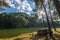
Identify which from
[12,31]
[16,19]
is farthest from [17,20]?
[12,31]

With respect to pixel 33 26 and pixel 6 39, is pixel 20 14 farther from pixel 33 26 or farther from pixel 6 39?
pixel 6 39

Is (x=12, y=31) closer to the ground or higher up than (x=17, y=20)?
closer to the ground

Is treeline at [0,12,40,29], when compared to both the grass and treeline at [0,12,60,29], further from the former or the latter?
the grass

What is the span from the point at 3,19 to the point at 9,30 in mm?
2064

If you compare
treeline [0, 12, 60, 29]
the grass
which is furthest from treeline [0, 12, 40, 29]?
the grass

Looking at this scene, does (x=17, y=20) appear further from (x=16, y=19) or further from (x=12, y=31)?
(x=12, y=31)

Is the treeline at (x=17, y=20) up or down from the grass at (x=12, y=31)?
up

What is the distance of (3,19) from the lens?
13.8m

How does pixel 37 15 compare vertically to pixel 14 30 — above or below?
above

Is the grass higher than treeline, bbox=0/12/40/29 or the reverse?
the reverse

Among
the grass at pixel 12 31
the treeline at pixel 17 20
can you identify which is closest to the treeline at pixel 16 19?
the treeline at pixel 17 20

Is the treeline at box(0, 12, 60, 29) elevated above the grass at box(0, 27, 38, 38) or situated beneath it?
elevated above

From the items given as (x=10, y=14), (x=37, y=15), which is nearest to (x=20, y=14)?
(x=10, y=14)

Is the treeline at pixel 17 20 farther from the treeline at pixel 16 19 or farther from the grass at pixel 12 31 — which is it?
the grass at pixel 12 31
